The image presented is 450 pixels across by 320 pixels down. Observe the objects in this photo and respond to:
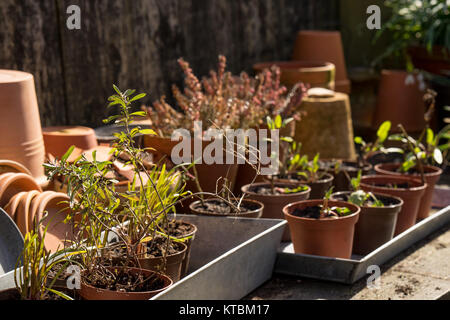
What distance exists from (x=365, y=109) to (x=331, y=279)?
136 inches

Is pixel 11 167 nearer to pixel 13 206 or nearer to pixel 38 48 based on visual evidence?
pixel 13 206

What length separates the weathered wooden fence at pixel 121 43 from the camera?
11.3 feet

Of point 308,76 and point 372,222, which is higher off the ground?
point 308,76

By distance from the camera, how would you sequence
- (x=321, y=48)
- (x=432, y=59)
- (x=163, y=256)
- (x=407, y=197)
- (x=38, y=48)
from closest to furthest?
(x=163, y=256)
(x=407, y=197)
(x=38, y=48)
(x=321, y=48)
(x=432, y=59)

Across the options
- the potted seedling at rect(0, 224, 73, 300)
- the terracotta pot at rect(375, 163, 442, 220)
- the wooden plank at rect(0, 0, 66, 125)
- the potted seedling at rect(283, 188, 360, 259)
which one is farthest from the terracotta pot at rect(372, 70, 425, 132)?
the potted seedling at rect(0, 224, 73, 300)

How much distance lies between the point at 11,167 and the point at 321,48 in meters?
2.90

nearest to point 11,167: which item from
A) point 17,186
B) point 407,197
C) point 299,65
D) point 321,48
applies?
point 17,186

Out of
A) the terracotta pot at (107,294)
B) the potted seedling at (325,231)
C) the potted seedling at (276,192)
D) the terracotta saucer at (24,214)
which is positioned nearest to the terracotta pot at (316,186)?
the potted seedling at (276,192)

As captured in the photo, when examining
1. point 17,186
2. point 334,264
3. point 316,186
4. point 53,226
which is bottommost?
point 334,264

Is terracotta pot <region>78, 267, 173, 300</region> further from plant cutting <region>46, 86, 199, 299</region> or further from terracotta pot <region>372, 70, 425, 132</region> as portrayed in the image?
terracotta pot <region>372, 70, 425, 132</region>

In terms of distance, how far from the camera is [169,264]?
247 centimetres

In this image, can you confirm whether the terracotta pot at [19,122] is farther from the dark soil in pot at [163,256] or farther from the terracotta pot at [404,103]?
the terracotta pot at [404,103]

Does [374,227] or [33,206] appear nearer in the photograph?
[33,206]

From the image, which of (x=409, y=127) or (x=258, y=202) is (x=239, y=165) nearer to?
(x=258, y=202)
